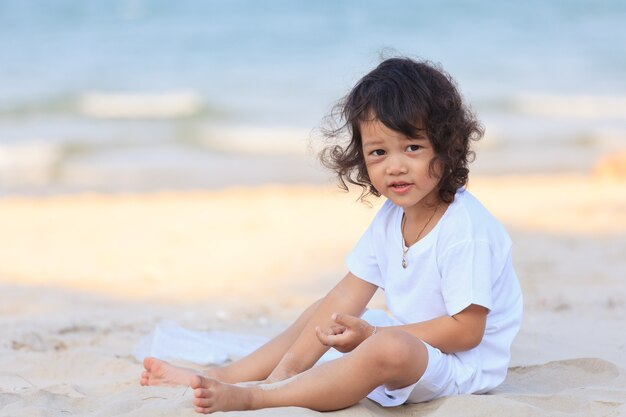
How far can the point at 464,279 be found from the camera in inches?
98.3

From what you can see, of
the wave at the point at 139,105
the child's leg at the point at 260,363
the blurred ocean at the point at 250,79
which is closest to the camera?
the child's leg at the point at 260,363

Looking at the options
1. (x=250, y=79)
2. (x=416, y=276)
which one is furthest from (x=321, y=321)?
(x=250, y=79)

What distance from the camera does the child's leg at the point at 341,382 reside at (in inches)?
93.8

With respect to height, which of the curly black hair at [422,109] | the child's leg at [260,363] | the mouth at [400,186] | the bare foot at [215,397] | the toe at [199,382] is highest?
the curly black hair at [422,109]

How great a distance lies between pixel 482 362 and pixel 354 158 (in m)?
0.71

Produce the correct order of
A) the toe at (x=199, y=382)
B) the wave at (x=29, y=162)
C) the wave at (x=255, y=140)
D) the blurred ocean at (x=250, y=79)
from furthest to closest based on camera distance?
the wave at (x=255, y=140) < the blurred ocean at (x=250, y=79) < the wave at (x=29, y=162) < the toe at (x=199, y=382)

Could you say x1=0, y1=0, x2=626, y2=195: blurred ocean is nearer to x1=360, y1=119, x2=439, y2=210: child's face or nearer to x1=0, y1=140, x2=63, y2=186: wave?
x1=0, y1=140, x2=63, y2=186: wave

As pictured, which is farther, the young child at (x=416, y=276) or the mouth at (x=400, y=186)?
the mouth at (x=400, y=186)

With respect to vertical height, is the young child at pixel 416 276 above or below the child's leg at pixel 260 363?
above

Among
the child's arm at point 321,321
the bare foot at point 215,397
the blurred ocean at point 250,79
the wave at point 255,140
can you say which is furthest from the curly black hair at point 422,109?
the wave at point 255,140

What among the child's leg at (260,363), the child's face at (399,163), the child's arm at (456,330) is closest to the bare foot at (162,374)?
the child's leg at (260,363)

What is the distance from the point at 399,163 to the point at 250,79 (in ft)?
36.3

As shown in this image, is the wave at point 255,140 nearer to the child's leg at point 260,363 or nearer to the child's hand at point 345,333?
the child's leg at point 260,363

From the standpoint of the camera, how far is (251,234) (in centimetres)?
625
